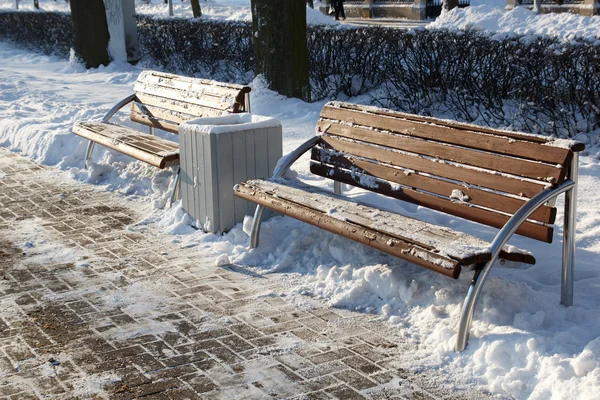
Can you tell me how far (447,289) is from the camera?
4684mm

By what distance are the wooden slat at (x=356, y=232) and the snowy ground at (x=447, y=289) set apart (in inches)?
14.8

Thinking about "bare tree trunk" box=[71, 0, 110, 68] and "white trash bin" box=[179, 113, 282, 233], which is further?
"bare tree trunk" box=[71, 0, 110, 68]

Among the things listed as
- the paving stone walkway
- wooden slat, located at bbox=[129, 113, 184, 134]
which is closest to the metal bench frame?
the paving stone walkway

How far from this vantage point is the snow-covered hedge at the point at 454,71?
7.87m

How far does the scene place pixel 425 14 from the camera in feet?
113

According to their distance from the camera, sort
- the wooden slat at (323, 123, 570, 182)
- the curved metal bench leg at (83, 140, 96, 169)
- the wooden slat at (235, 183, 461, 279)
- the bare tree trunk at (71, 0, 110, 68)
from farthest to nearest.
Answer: the bare tree trunk at (71, 0, 110, 68)
the curved metal bench leg at (83, 140, 96, 169)
the wooden slat at (323, 123, 570, 182)
the wooden slat at (235, 183, 461, 279)

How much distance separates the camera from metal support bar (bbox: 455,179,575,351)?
161 inches

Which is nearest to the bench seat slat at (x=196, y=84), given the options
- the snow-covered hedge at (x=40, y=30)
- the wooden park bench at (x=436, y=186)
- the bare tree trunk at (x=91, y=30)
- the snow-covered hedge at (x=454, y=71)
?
the wooden park bench at (x=436, y=186)

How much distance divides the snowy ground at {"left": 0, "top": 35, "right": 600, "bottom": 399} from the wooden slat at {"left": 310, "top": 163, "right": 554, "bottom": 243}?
0.33 m

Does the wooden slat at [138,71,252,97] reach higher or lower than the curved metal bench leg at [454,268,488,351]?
higher

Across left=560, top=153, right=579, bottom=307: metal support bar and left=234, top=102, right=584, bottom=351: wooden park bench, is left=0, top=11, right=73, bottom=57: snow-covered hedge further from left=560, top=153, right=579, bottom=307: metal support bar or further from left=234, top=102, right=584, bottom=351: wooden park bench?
left=560, top=153, right=579, bottom=307: metal support bar

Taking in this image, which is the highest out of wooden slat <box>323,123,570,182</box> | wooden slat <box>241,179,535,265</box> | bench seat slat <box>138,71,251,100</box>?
bench seat slat <box>138,71,251,100</box>

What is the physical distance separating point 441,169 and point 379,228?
0.56m

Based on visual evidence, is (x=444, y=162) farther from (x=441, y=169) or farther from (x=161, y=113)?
(x=161, y=113)
